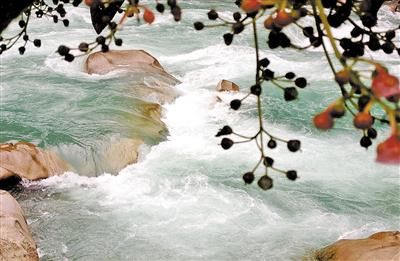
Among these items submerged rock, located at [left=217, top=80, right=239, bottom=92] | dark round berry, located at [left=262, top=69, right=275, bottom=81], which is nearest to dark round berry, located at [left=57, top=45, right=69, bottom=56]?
dark round berry, located at [left=262, top=69, right=275, bottom=81]

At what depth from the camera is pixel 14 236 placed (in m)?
6.62

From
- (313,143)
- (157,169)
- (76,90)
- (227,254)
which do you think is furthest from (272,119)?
(227,254)

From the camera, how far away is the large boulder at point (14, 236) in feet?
20.9

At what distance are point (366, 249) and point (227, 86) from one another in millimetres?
7258

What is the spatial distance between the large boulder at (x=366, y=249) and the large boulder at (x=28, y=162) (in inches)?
175

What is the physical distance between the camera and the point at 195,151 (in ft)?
34.0

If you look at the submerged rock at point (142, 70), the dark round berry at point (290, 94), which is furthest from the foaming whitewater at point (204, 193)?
the dark round berry at point (290, 94)

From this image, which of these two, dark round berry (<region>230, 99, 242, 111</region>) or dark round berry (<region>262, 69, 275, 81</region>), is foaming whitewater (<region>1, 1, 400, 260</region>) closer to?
dark round berry (<region>230, 99, 242, 111</region>)

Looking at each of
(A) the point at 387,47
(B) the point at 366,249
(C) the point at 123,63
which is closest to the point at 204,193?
(B) the point at 366,249

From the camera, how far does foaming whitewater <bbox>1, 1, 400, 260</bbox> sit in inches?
298

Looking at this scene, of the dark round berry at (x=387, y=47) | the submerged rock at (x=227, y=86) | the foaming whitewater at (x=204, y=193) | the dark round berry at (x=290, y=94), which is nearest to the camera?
the dark round berry at (x=290, y=94)

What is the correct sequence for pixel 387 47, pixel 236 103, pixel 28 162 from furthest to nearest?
pixel 28 162 → pixel 236 103 → pixel 387 47

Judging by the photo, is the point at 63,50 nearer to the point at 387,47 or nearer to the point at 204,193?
the point at 387,47

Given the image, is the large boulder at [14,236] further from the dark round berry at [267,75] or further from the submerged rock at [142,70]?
the dark round berry at [267,75]
